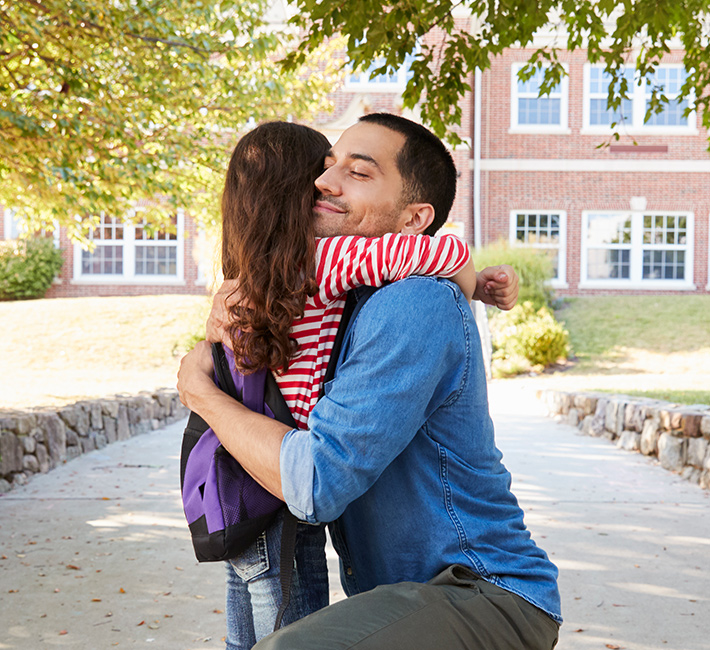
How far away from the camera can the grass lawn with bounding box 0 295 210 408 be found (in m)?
12.8

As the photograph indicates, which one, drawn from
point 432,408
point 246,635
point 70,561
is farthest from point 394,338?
point 70,561

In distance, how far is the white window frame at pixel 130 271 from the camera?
21953 mm

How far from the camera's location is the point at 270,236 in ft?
6.01

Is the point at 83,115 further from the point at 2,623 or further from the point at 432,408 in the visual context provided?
the point at 432,408

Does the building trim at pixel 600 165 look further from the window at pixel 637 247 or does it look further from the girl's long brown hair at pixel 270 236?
the girl's long brown hair at pixel 270 236

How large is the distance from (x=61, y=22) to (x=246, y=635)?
6710 mm

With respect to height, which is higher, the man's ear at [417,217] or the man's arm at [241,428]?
the man's ear at [417,217]

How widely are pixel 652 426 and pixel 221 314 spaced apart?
23.5 feet

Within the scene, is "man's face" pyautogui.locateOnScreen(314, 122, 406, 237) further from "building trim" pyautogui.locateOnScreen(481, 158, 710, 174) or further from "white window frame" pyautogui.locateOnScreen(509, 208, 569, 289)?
"building trim" pyautogui.locateOnScreen(481, 158, 710, 174)

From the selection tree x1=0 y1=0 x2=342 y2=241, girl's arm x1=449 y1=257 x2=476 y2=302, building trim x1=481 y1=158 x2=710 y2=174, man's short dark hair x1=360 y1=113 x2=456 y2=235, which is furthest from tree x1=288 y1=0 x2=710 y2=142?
building trim x1=481 y1=158 x2=710 y2=174

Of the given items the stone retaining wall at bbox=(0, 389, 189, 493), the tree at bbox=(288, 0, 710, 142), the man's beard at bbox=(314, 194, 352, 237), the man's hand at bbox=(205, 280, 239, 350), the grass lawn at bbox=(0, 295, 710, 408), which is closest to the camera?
the man's hand at bbox=(205, 280, 239, 350)

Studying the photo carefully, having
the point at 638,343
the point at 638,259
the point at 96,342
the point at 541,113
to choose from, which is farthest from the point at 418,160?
the point at 541,113

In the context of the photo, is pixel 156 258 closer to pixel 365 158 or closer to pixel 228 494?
pixel 365 158

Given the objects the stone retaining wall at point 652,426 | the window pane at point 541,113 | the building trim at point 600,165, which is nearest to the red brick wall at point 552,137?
the building trim at point 600,165
